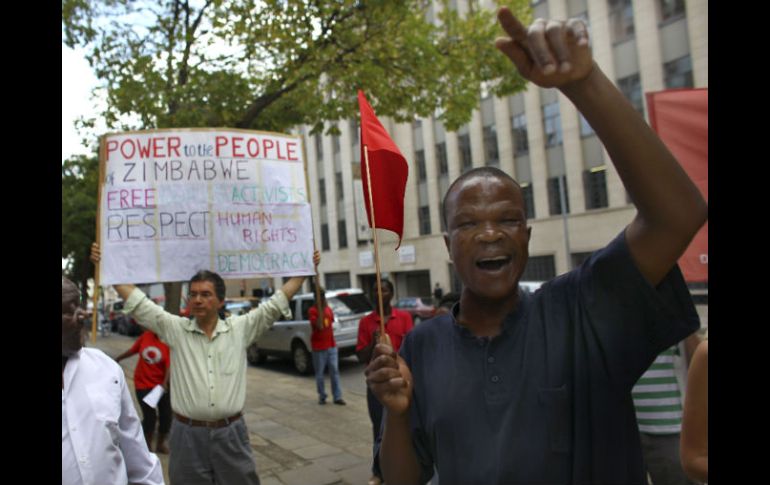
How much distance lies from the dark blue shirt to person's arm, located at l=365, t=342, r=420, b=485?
9 centimetres

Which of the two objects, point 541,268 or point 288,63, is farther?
point 541,268

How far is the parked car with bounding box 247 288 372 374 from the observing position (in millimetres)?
12023

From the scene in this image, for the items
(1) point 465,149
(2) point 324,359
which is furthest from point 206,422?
(1) point 465,149

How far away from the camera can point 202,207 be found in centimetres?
479

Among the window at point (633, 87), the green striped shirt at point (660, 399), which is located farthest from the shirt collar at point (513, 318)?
the window at point (633, 87)

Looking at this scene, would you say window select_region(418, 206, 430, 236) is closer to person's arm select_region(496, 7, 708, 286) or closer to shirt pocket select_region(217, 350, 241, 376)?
shirt pocket select_region(217, 350, 241, 376)

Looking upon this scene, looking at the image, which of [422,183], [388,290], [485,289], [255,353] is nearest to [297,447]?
[388,290]

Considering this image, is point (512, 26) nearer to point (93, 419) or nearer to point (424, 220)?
point (93, 419)

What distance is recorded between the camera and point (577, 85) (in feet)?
4.33

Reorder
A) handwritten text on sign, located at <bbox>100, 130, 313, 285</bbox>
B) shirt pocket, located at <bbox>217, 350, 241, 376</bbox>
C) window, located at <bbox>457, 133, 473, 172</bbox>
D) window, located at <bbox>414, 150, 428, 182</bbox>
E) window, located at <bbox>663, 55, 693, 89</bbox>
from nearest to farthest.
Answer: shirt pocket, located at <bbox>217, 350, 241, 376</bbox>
handwritten text on sign, located at <bbox>100, 130, 313, 285</bbox>
window, located at <bbox>663, 55, 693, 89</bbox>
window, located at <bbox>457, 133, 473, 172</bbox>
window, located at <bbox>414, 150, 428, 182</bbox>

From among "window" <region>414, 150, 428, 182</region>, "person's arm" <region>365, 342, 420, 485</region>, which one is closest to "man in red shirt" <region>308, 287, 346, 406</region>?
"person's arm" <region>365, 342, 420, 485</region>

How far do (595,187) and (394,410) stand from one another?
2348cm

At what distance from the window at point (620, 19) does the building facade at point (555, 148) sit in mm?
36

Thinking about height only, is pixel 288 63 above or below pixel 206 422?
above
